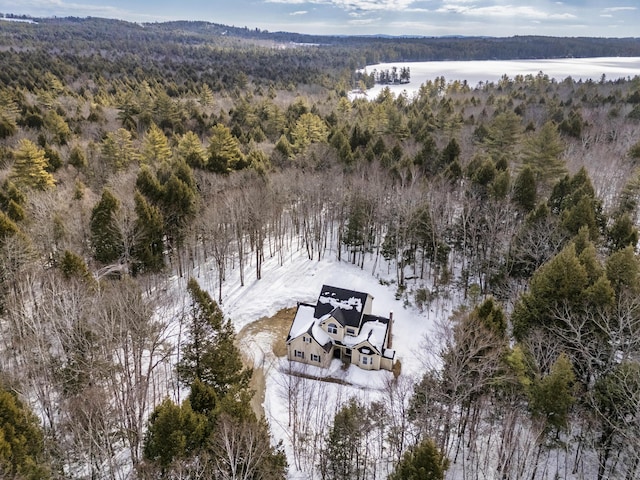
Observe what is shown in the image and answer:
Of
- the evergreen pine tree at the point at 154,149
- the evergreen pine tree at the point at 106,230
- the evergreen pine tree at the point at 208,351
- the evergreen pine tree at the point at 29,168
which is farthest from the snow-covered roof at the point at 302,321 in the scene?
the evergreen pine tree at the point at 154,149

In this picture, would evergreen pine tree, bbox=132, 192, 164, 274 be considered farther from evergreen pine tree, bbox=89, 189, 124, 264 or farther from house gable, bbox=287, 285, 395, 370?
house gable, bbox=287, 285, 395, 370

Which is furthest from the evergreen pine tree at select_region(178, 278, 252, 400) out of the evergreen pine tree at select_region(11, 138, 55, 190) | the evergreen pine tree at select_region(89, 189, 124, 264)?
the evergreen pine tree at select_region(11, 138, 55, 190)

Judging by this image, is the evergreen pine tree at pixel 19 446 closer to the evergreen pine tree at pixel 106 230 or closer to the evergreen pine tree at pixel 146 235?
the evergreen pine tree at pixel 106 230

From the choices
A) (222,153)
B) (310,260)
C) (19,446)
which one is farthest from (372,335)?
(222,153)

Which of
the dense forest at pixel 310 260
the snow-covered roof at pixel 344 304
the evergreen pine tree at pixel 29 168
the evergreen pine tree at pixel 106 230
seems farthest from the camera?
the evergreen pine tree at pixel 29 168

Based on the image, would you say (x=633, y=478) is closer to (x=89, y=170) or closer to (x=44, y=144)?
(x=89, y=170)

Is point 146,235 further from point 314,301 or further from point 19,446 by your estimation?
point 19,446
